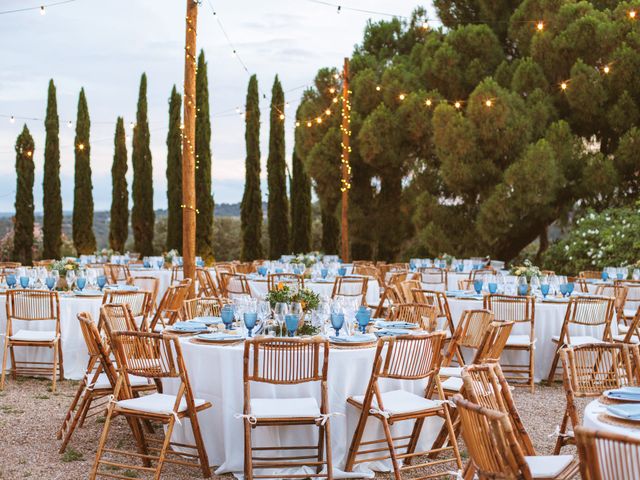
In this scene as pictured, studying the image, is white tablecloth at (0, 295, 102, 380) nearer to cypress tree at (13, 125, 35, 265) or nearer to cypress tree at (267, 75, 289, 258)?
cypress tree at (267, 75, 289, 258)

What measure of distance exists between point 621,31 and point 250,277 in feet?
30.5

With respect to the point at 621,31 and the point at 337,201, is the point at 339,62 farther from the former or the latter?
the point at 621,31

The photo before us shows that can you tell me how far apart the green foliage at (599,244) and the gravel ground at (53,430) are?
6283 mm

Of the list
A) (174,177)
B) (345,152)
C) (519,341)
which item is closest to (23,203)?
(174,177)

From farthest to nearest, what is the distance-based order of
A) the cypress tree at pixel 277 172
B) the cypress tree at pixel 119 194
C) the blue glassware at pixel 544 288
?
the cypress tree at pixel 119 194 < the cypress tree at pixel 277 172 < the blue glassware at pixel 544 288

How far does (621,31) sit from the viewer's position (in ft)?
51.8

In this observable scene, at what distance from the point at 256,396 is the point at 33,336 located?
11.0ft

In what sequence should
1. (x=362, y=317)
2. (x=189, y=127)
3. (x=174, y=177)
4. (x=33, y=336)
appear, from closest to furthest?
(x=362, y=317) → (x=33, y=336) → (x=189, y=127) → (x=174, y=177)

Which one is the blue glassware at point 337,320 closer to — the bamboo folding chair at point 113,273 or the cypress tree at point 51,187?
the bamboo folding chair at point 113,273

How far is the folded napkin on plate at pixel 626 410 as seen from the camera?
3.04 metres

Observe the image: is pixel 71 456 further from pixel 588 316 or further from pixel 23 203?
pixel 23 203

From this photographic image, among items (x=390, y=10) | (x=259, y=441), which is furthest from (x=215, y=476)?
(x=390, y=10)

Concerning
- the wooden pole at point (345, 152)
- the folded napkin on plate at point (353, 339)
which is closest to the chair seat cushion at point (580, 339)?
the folded napkin on plate at point (353, 339)

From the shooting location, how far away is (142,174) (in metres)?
26.9
